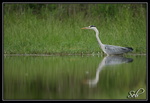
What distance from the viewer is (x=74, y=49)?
39.8 feet

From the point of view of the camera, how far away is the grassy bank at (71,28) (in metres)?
12.5

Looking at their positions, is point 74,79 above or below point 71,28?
below

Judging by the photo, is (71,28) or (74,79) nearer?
(74,79)

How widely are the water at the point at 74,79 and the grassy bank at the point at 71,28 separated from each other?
207cm

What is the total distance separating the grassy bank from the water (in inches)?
81.6

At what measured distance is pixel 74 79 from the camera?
7770 millimetres

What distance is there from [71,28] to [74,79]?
635cm

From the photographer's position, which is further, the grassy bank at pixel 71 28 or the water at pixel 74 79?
the grassy bank at pixel 71 28

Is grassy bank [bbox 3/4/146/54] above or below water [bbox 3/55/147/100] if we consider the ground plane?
above

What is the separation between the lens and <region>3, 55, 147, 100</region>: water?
22.1ft

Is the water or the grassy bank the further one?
the grassy bank

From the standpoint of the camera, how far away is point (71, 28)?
13984 millimetres

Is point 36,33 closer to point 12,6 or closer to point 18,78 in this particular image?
point 12,6

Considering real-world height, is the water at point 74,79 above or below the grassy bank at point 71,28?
below
